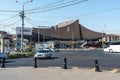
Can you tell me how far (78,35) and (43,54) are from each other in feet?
520

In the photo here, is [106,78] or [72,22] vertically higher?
[72,22]

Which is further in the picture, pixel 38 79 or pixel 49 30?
pixel 49 30

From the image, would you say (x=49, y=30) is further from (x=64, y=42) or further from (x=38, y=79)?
(x=38, y=79)

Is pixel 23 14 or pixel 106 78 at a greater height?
pixel 23 14

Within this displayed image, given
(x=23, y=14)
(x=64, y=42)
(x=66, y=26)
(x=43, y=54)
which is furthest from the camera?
(x=66, y=26)

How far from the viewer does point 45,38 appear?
189 metres

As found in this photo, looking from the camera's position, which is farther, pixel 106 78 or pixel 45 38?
pixel 45 38

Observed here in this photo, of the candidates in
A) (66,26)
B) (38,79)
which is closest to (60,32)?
(66,26)

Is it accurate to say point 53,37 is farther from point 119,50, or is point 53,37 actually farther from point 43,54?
point 43,54

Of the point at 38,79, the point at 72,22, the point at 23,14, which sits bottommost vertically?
the point at 38,79

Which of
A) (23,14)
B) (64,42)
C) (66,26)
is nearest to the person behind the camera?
(23,14)

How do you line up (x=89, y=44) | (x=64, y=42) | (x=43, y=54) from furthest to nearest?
(x=64, y=42)
(x=89, y=44)
(x=43, y=54)

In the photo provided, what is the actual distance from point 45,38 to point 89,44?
111 feet

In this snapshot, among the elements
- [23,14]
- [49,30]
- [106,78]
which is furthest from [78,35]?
[106,78]
